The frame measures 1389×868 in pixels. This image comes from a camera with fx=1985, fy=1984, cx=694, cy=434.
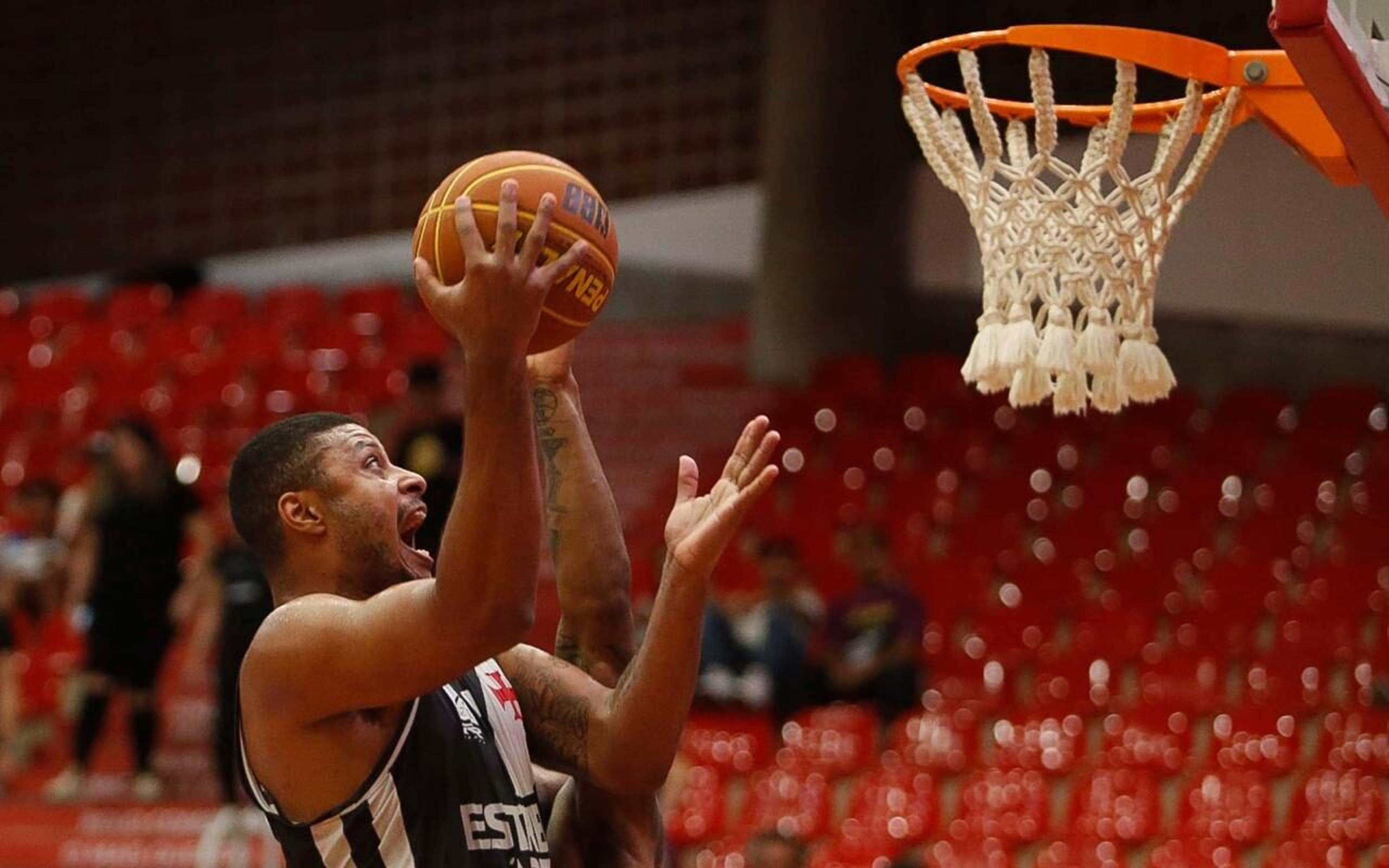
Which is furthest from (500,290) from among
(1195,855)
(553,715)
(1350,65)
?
(1195,855)

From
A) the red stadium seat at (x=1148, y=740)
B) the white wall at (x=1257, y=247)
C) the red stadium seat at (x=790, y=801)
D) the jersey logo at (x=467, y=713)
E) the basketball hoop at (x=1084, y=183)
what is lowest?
the red stadium seat at (x=790, y=801)

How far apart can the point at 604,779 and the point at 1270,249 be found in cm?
734

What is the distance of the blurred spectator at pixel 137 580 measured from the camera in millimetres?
7910

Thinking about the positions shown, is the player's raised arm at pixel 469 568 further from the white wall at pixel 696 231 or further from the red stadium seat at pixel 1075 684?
the white wall at pixel 696 231

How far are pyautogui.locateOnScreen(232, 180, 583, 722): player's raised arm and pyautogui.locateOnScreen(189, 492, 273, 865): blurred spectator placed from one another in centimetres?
361

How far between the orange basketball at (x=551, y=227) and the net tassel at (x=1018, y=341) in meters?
0.84

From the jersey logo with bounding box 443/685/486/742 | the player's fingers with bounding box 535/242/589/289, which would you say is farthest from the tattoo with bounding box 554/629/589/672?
the player's fingers with bounding box 535/242/589/289

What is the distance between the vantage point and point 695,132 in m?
12.1

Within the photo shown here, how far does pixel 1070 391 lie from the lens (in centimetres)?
347

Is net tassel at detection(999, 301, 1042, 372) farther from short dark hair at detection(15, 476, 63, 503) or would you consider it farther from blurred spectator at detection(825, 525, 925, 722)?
short dark hair at detection(15, 476, 63, 503)

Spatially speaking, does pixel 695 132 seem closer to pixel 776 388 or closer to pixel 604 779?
pixel 776 388

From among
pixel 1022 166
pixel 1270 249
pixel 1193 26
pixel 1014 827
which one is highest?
pixel 1022 166

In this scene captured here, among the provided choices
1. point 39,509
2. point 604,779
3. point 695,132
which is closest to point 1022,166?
point 604,779

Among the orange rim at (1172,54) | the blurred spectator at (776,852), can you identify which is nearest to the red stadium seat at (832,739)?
the blurred spectator at (776,852)
